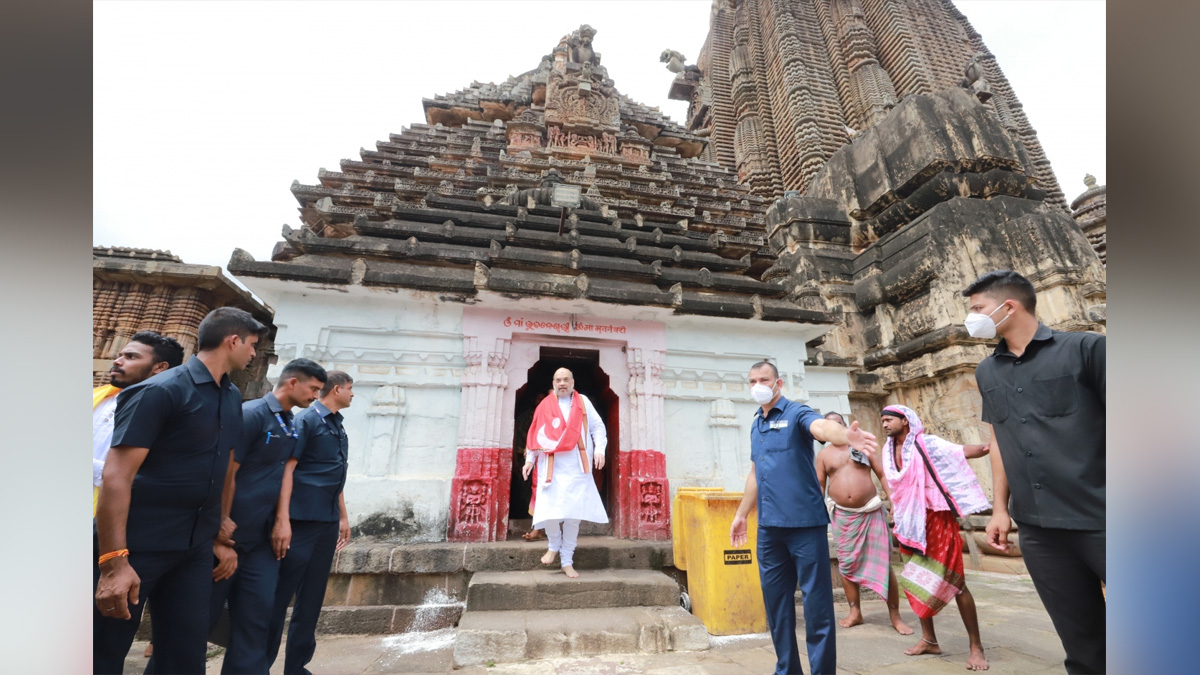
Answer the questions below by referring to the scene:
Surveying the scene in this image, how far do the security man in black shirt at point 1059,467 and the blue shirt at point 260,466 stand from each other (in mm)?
3499

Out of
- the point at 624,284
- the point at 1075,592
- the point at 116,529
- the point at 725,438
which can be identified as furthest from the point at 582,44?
the point at 1075,592

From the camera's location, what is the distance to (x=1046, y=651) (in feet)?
10.7

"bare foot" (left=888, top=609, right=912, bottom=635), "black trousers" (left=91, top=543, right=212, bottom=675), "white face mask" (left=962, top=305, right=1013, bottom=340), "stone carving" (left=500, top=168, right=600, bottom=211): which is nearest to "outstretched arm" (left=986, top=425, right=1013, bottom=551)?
"white face mask" (left=962, top=305, right=1013, bottom=340)

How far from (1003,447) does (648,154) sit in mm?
10042

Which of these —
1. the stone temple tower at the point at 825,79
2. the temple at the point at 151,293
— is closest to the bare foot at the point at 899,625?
the temple at the point at 151,293

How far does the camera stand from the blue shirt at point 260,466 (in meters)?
2.52

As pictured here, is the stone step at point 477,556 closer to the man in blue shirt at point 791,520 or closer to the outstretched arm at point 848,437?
the man in blue shirt at point 791,520

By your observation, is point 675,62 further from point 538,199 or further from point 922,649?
point 922,649

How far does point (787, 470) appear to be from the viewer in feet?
9.35

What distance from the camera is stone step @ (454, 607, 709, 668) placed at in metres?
3.07

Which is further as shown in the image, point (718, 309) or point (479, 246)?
point (479, 246)

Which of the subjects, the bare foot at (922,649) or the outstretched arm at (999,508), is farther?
the bare foot at (922,649)

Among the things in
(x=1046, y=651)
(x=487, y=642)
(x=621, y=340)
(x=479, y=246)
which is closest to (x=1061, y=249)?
(x=1046, y=651)
